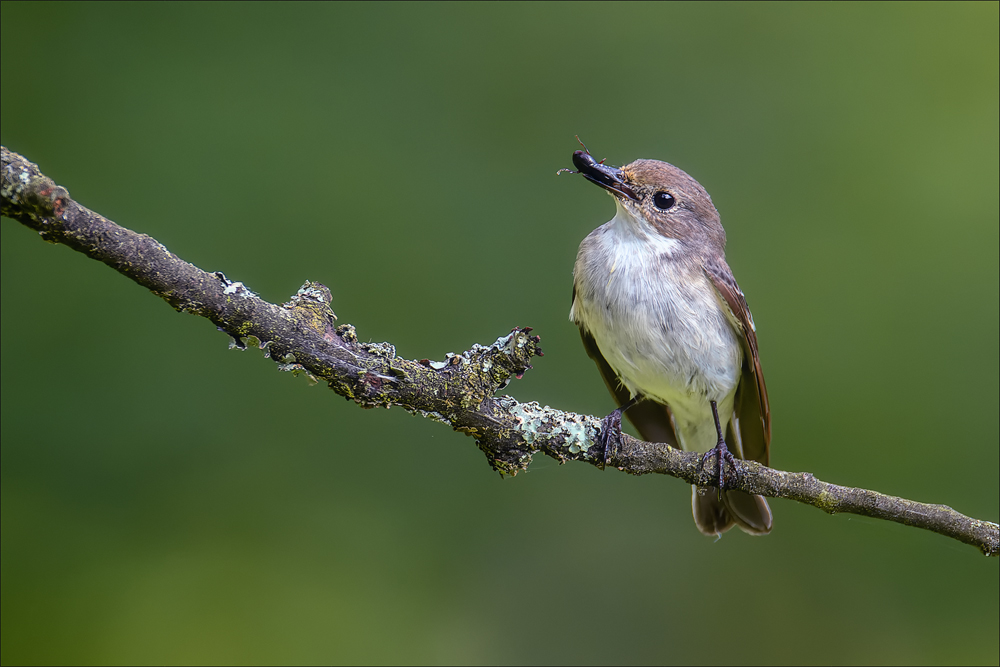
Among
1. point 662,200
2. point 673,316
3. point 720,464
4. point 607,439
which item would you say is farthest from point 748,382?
point 607,439

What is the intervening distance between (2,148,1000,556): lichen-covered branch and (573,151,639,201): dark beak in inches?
46.8

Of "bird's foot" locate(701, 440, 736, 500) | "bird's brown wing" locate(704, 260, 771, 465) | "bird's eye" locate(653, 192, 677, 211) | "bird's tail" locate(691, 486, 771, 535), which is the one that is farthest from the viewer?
"bird's tail" locate(691, 486, 771, 535)

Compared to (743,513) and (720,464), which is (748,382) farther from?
(720,464)

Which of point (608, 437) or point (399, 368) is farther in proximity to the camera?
point (608, 437)

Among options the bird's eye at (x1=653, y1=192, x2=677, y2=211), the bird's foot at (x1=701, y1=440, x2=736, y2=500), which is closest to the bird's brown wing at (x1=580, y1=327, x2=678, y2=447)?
the bird's eye at (x1=653, y1=192, x2=677, y2=211)

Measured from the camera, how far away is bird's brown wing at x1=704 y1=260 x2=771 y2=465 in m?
3.37

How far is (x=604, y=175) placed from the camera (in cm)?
337

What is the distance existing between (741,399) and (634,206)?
106cm

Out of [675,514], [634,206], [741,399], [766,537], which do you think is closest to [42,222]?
[634,206]

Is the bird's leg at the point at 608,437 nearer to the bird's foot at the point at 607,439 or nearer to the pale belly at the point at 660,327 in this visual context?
the bird's foot at the point at 607,439

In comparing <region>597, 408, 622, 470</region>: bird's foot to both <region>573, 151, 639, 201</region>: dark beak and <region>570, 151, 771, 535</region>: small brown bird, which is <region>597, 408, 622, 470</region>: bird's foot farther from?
<region>573, 151, 639, 201</region>: dark beak

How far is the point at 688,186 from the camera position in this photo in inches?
140

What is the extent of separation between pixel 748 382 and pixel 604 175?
3.85 ft

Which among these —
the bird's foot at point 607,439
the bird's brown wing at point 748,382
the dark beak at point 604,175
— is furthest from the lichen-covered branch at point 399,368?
the dark beak at point 604,175
